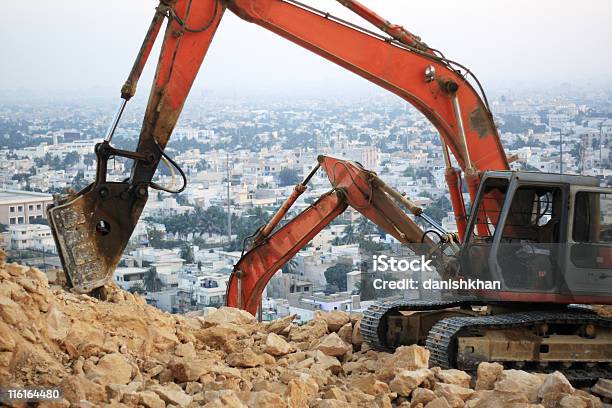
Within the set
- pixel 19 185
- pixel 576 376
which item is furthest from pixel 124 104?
pixel 19 185

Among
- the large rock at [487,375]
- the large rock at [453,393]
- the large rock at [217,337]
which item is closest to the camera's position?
A: the large rock at [453,393]

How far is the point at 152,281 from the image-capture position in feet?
50.0

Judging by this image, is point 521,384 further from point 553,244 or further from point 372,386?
point 553,244

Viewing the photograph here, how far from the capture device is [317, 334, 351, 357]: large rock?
29.5 feet

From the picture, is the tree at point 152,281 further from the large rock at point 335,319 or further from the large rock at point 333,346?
the large rock at point 333,346

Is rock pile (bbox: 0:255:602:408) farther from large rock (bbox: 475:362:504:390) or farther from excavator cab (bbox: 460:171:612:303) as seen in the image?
excavator cab (bbox: 460:171:612:303)

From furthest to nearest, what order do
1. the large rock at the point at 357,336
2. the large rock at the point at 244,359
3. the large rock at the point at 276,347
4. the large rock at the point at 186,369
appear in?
the large rock at the point at 357,336
the large rock at the point at 276,347
the large rock at the point at 244,359
the large rock at the point at 186,369

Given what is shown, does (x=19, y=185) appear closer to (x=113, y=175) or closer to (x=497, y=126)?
(x=113, y=175)

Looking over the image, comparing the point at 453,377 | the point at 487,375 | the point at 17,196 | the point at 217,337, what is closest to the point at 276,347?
the point at 217,337

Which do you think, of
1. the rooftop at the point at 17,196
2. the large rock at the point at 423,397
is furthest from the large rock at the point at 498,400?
the rooftop at the point at 17,196

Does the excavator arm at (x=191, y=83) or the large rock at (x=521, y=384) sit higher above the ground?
the excavator arm at (x=191, y=83)

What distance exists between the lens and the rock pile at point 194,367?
6.40 meters

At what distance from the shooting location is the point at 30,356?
6.50 m

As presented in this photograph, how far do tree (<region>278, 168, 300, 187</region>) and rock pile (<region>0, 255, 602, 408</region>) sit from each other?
1611 cm
